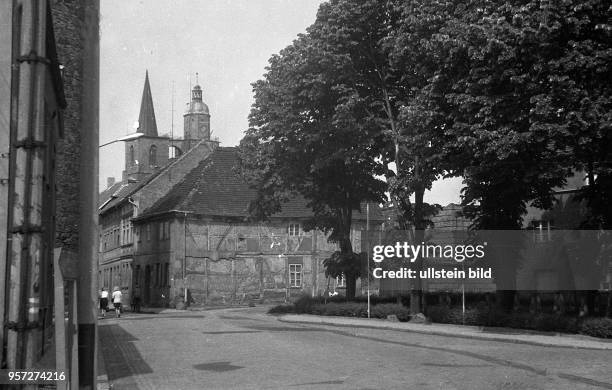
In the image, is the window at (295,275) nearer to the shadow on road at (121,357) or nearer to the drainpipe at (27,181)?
the shadow on road at (121,357)

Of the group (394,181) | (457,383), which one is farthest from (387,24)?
(457,383)

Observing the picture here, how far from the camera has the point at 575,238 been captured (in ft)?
107

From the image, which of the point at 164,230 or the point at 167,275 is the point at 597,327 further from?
the point at 164,230

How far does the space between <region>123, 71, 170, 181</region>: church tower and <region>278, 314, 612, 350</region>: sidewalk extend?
280ft

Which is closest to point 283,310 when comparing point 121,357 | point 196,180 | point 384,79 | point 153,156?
point 384,79

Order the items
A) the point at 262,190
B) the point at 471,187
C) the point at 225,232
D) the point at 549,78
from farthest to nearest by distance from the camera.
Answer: the point at 225,232
the point at 262,190
the point at 471,187
the point at 549,78

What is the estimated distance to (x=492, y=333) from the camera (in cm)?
2794

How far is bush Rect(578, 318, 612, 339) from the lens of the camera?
24.8 metres

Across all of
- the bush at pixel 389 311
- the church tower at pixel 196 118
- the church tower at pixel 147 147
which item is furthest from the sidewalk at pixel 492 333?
the church tower at pixel 196 118

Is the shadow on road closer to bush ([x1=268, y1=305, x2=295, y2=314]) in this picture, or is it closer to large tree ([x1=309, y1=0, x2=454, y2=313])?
large tree ([x1=309, y1=0, x2=454, y2=313])

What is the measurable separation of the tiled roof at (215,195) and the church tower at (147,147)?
50767mm

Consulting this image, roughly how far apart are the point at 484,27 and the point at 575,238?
11.4 m

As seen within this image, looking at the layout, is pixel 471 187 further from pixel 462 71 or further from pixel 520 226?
pixel 520 226

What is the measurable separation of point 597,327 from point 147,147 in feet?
336
